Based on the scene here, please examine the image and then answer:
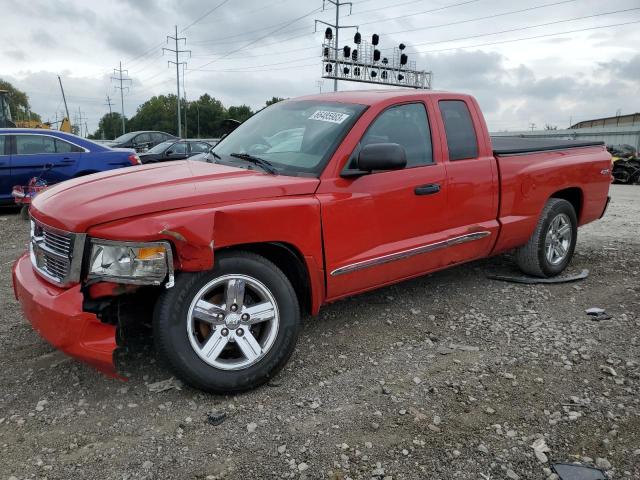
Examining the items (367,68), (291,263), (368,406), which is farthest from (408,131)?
(367,68)

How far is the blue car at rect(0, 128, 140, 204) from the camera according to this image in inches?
351

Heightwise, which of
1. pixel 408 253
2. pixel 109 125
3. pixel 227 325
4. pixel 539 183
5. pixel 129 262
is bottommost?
pixel 227 325

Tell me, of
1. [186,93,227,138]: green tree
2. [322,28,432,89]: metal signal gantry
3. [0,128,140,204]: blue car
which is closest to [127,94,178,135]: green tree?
[186,93,227,138]: green tree

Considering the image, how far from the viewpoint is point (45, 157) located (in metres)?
9.12

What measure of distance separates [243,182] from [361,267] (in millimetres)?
979

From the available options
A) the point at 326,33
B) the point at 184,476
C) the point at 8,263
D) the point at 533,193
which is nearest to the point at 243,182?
the point at 184,476

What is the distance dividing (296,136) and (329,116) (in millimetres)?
275

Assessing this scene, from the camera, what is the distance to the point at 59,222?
286 cm

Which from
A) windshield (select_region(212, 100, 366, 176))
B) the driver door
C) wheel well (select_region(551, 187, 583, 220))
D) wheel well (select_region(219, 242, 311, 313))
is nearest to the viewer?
wheel well (select_region(219, 242, 311, 313))

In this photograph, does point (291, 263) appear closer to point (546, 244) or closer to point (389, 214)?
point (389, 214)

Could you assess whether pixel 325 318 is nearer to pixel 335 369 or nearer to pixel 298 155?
pixel 335 369

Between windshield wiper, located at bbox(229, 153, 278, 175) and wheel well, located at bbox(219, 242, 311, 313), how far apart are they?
Answer: 0.52 m

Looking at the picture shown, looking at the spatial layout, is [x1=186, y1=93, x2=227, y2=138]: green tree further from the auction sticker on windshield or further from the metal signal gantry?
the auction sticker on windshield

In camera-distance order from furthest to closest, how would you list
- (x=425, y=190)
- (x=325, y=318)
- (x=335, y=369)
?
1. (x=325, y=318)
2. (x=425, y=190)
3. (x=335, y=369)
